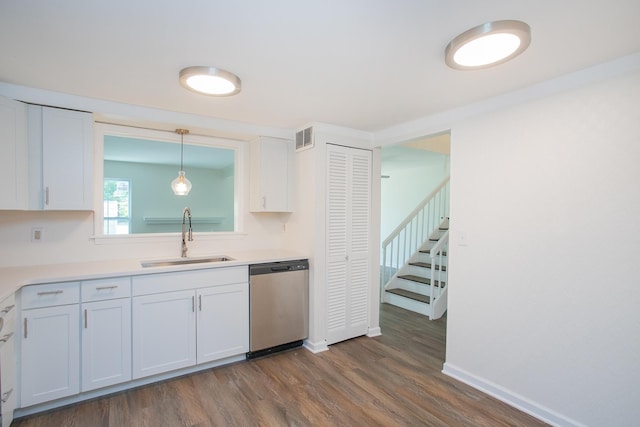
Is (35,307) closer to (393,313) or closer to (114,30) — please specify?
(114,30)

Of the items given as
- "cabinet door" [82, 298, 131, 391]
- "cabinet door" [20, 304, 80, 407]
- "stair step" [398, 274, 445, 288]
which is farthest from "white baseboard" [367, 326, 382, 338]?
"cabinet door" [20, 304, 80, 407]

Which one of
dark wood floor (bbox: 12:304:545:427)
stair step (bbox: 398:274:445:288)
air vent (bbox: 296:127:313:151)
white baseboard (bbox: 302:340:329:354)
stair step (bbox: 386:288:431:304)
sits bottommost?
dark wood floor (bbox: 12:304:545:427)

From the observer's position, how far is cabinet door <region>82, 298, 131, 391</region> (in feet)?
7.28

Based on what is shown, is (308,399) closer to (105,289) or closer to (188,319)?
(188,319)

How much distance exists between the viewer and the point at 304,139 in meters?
3.26

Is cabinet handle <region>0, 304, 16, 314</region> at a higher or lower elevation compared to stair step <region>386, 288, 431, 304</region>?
higher

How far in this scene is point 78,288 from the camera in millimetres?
2193

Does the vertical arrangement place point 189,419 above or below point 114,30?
below

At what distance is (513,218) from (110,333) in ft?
10.2

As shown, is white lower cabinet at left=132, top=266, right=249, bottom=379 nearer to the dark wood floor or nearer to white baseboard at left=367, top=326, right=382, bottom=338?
the dark wood floor

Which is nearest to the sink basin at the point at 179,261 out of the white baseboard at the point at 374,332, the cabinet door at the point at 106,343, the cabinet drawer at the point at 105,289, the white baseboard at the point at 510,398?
the cabinet drawer at the point at 105,289

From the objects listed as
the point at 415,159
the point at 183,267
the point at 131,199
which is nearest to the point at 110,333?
the point at 183,267

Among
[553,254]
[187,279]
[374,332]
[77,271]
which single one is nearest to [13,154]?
[77,271]

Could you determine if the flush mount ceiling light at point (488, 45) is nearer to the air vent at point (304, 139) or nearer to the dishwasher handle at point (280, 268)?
the air vent at point (304, 139)
